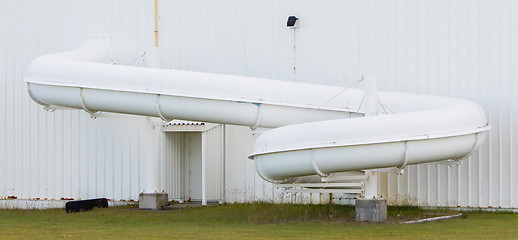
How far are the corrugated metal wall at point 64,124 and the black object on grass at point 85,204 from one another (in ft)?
4.02

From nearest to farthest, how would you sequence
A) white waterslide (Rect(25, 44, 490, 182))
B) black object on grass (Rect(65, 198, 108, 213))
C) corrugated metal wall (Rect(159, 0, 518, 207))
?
white waterslide (Rect(25, 44, 490, 182)), corrugated metal wall (Rect(159, 0, 518, 207)), black object on grass (Rect(65, 198, 108, 213))

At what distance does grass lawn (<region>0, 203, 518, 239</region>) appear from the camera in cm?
1816

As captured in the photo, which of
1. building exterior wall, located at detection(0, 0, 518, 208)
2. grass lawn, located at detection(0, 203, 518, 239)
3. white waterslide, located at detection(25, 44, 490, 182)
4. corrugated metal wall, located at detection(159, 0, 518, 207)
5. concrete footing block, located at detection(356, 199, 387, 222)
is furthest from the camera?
building exterior wall, located at detection(0, 0, 518, 208)

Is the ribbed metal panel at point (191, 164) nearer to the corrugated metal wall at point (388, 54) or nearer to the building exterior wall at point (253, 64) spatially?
the building exterior wall at point (253, 64)

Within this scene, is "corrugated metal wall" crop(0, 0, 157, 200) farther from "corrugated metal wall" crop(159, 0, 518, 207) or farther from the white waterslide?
the white waterslide

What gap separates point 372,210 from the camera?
66.8ft

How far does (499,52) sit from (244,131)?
24.9ft

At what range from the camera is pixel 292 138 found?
19.8 meters

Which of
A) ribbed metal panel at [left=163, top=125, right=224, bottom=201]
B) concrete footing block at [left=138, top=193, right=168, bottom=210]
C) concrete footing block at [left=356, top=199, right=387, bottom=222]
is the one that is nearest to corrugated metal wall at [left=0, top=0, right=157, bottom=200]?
ribbed metal panel at [left=163, top=125, right=224, bottom=201]

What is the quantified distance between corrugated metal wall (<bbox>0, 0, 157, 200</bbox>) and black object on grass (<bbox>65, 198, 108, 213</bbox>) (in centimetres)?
123

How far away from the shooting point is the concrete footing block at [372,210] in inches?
802

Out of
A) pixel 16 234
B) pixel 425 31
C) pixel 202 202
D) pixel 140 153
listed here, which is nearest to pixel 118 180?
pixel 140 153

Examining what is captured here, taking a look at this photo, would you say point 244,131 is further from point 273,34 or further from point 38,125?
point 38,125

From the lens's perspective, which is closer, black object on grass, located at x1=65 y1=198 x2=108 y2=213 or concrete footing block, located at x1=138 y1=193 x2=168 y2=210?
black object on grass, located at x1=65 y1=198 x2=108 y2=213
